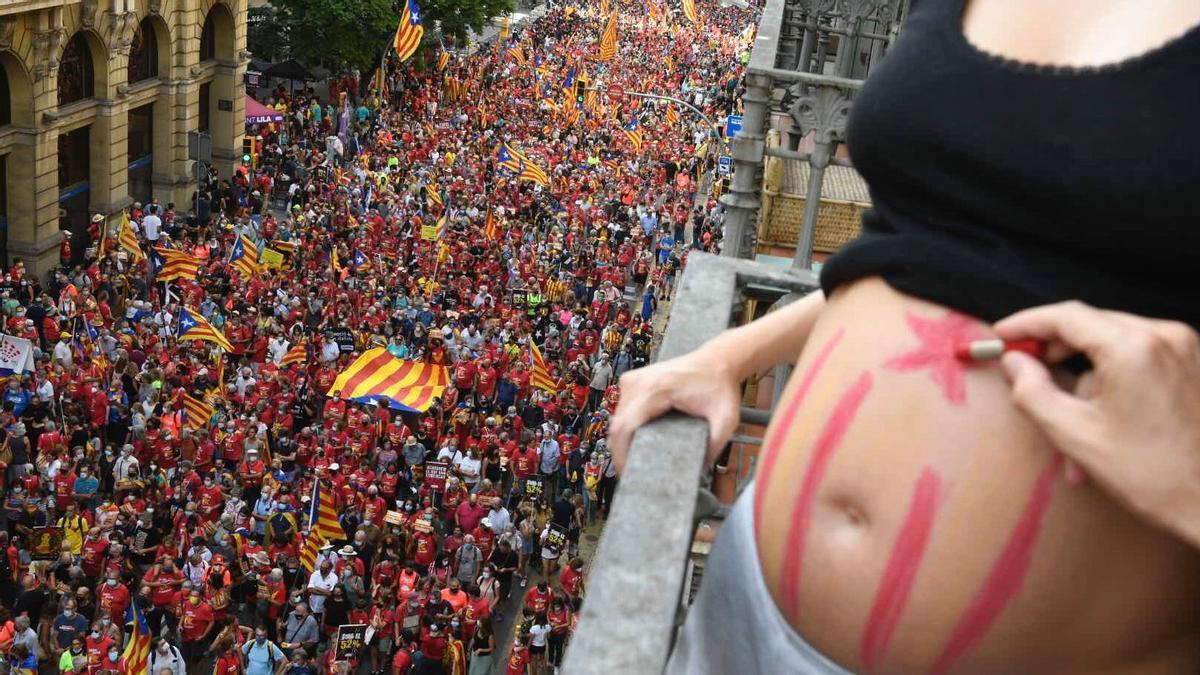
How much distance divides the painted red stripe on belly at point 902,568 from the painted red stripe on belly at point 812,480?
20 centimetres

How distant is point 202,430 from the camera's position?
2208 cm

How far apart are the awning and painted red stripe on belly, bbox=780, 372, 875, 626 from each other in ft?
145

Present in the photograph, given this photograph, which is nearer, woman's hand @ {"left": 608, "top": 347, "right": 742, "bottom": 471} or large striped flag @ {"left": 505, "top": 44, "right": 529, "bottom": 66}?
woman's hand @ {"left": 608, "top": 347, "right": 742, "bottom": 471}

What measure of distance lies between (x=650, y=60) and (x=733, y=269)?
69.8 m

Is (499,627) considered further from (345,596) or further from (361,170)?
(361,170)

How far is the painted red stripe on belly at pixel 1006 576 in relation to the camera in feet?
8.54

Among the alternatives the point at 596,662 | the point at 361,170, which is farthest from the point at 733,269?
the point at 361,170

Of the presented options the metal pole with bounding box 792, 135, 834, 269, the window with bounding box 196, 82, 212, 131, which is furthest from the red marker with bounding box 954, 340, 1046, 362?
the window with bounding box 196, 82, 212, 131

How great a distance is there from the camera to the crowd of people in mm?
17750

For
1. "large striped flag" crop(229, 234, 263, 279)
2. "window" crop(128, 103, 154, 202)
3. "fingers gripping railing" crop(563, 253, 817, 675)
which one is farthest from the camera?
"window" crop(128, 103, 154, 202)

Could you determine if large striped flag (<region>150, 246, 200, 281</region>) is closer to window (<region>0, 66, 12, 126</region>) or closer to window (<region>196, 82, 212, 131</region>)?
window (<region>0, 66, 12, 126</region>)

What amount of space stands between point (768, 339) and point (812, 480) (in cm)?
85

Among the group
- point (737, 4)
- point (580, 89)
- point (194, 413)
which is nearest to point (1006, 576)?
point (194, 413)

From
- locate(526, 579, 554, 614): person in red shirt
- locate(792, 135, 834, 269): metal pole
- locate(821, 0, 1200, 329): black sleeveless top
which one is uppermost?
locate(821, 0, 1200, 329): black sleeveless top
